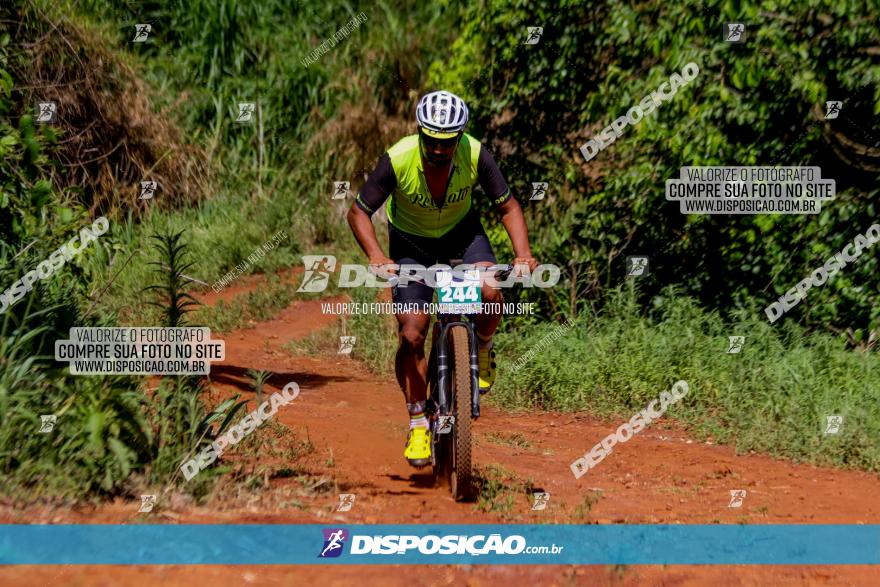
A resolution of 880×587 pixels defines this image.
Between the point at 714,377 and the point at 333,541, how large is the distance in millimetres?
4705

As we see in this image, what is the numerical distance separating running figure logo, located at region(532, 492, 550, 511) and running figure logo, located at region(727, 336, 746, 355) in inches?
133

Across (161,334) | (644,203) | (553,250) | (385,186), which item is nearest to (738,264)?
(644,203)

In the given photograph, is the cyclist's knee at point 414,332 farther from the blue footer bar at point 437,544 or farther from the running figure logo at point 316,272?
the running figure logo at point 316,272

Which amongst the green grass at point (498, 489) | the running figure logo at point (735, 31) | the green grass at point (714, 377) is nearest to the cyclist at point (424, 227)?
the green grass at point (498, 489)

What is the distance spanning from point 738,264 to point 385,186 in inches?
185

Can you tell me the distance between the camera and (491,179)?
661 cm

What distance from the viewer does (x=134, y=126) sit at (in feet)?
45.2

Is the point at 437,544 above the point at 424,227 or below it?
below

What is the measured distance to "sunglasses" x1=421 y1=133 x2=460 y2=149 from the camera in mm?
6086

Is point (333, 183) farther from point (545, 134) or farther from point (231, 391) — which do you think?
point (231, 391)

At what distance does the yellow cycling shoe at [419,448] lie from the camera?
6449 mm

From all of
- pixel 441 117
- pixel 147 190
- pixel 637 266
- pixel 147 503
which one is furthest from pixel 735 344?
pixel 147 190

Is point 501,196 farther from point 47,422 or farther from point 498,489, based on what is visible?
point 47,422

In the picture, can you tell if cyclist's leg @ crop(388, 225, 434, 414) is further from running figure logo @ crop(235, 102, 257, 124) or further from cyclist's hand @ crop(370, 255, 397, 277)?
running figure logo @ crop(235, 102, 257, 124)
